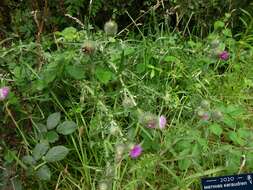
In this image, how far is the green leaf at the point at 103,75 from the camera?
2.49 m

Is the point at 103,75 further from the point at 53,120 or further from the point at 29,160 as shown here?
the point at 29,160

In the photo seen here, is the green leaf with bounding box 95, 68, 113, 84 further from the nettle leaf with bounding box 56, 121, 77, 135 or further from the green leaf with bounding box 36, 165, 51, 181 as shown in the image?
the green leaf with bounding box 36, 165, 51, 181

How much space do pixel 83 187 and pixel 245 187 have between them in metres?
0.72

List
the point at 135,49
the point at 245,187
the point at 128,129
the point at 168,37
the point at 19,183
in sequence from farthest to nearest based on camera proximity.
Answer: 1. the point at 168,37
2. the point at 135,49
3. the point at 128,129
4. the point at 19,183
5. the point at 245,187

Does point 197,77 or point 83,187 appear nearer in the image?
point 83,187

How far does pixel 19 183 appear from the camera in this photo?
2262mm

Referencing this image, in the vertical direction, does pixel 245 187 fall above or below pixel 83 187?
above

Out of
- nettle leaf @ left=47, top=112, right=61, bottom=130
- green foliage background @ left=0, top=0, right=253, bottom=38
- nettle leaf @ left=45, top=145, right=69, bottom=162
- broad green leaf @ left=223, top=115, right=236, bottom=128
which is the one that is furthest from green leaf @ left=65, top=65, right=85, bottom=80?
green foliage background @ left=0, top=0, right=253, bottom=38

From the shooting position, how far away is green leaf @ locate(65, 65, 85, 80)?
2438 mm

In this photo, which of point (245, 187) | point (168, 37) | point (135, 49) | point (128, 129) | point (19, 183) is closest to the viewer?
point (245, 187)

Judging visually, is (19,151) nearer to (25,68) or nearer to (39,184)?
(39,184)

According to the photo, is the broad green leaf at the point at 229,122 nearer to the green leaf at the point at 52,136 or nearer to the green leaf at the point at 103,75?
the green leaf at the point at 103,75

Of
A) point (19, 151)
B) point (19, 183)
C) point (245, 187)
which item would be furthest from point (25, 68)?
point (245, 187)

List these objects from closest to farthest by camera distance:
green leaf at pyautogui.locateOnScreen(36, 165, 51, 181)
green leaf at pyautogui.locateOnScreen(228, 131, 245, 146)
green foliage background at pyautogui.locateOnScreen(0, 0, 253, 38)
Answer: green leaf at pyautogui.locateOnScreen(36, 165, 51, 181)
green leaf at pyautogui.locateOnScreen(228, 131, 245, 146)
green foliage background at pyautogui.locateOnScreen(0, 0, 253, 38)
